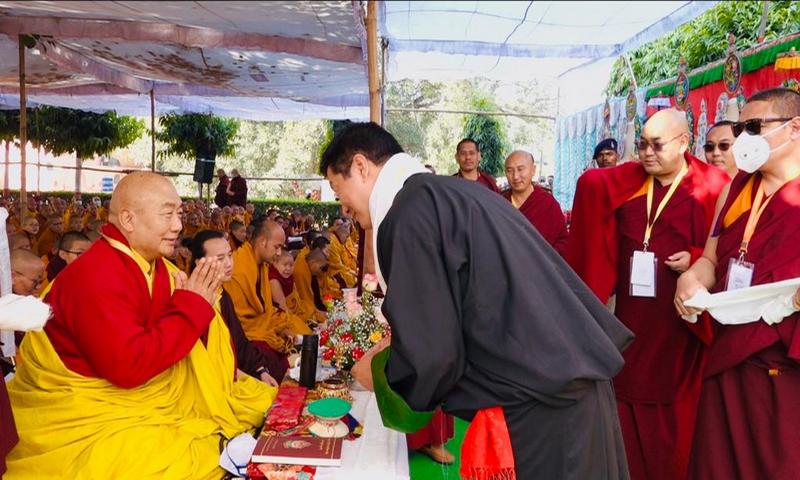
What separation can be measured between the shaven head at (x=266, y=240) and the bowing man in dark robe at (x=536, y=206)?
82.0 inches

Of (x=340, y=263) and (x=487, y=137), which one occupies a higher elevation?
(x=487, y=137)

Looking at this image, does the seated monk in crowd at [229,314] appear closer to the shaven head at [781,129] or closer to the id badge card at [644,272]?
the id badge card at [644,272]

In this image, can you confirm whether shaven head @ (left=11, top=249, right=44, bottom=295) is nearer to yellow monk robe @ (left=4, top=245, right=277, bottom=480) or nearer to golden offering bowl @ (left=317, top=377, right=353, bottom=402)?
yellow monk robe @ (left=4, top=245, right=277, bottom=480)

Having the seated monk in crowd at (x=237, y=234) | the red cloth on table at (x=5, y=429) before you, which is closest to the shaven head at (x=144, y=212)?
the red cloth on table at (x=5, y=429)

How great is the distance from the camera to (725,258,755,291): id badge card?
8.41 feet

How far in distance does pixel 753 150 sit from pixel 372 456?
71.9 inches

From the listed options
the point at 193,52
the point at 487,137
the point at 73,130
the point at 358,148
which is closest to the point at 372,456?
the point at 358,148

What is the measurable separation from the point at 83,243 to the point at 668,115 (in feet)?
13.4

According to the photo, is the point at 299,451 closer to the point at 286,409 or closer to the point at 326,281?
the point at 286,409

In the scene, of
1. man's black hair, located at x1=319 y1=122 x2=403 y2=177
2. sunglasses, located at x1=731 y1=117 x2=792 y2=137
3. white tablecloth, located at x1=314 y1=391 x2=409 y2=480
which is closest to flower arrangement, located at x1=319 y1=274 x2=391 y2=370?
white tablecloth, located at x1=314 y1=391 x2=409 y2=480

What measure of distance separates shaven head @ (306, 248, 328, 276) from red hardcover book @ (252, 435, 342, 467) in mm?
3938

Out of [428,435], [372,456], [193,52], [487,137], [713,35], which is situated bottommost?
[428,435]

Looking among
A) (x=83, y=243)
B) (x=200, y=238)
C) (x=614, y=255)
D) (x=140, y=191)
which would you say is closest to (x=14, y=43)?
(x=83, y=243)

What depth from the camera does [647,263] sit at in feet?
10.8
